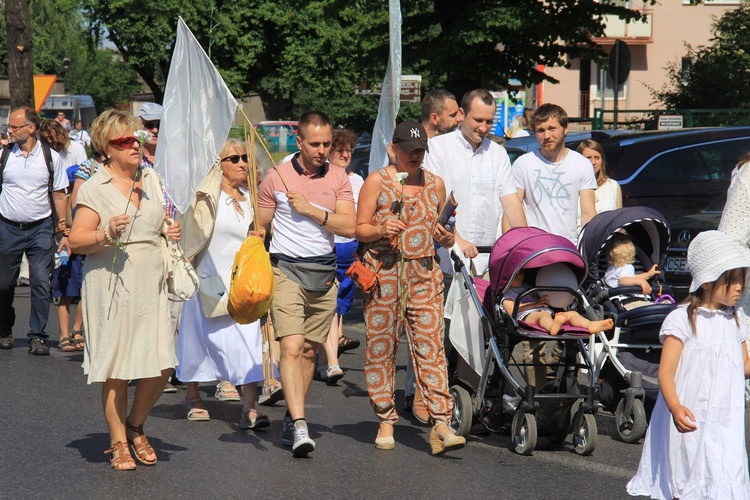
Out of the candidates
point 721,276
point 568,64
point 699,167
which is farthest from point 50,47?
point 721,276

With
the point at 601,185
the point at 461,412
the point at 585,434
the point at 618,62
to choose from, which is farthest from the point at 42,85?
the point at 585,434

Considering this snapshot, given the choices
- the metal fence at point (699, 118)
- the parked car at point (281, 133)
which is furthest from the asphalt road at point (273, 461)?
the parked car at point (281, 133)

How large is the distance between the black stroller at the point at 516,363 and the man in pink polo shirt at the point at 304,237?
85 cm

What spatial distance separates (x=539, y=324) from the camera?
22.5 feet

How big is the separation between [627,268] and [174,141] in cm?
338

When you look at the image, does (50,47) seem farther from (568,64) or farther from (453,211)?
(453,211)

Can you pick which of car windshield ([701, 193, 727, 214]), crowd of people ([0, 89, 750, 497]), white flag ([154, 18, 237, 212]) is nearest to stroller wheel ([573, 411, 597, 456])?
crowd of people ([0, 89, 750, 497])

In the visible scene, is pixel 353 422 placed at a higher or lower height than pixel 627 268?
lower

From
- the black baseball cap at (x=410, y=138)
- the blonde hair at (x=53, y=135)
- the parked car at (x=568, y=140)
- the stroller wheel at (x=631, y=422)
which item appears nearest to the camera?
the black baseball cap at (x=410, y=138)

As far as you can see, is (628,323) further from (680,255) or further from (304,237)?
(680,255)

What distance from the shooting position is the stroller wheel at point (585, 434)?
676 cm

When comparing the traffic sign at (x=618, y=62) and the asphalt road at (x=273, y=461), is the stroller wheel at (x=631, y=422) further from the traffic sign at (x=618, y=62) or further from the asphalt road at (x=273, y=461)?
the traffic sign at (x=618, y=62)

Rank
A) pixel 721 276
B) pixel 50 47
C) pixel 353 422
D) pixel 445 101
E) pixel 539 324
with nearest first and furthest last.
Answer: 1. pixel 721 276
2. pixel 539 324
3. pixel 353 422
4. pixel 445 101
5. pixel 50 47

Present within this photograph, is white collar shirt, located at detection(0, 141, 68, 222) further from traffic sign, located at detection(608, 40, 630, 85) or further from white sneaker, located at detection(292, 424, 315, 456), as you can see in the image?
traffic sign, located at detection(608, 40, 630, 85)
